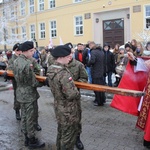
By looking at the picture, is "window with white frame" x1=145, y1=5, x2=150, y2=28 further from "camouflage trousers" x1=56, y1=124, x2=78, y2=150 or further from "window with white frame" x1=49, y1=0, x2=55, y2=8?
"camouflage trousers" x1=56, y1=124, x2=78, y2=150

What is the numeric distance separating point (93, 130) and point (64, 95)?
2.27 metres

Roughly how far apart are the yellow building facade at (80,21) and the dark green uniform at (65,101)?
16163 mm

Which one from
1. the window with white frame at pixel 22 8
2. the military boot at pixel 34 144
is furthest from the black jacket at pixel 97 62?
the window with white frame at pixel 22 8

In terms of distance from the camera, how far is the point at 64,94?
349cm

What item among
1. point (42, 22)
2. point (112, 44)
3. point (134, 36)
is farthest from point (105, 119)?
point (42, 22)

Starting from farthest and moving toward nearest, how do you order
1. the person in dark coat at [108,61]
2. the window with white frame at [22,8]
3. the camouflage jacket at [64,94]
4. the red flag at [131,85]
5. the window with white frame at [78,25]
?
the window with white frame at [22,8]
the window with white frame at [78,25]
the person in dark coat at [108,61]
the red flag at [131,85]
the camouflage jacket at [64,94]

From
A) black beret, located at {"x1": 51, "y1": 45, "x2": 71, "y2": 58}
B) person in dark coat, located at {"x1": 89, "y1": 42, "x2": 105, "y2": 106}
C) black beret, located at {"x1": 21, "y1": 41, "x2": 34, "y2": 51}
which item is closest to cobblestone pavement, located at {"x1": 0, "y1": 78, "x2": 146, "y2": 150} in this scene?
person in dark coat, located at {"x1": 89, "y1": 42, "x2": 105, "y2": 106}

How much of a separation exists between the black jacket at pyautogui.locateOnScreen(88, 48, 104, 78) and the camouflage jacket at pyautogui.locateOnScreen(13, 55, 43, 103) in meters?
3.23

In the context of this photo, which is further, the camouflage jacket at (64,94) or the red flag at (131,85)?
the red flag at (131,85)

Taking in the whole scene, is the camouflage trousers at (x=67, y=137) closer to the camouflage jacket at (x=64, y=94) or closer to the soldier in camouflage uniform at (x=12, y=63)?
the camouflage jacket at (x=64, y=94)

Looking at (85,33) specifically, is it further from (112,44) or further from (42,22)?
(42,22)

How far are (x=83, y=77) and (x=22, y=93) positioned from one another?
109cm

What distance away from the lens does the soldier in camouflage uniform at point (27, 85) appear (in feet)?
14.5

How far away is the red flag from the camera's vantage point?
4.83 m
